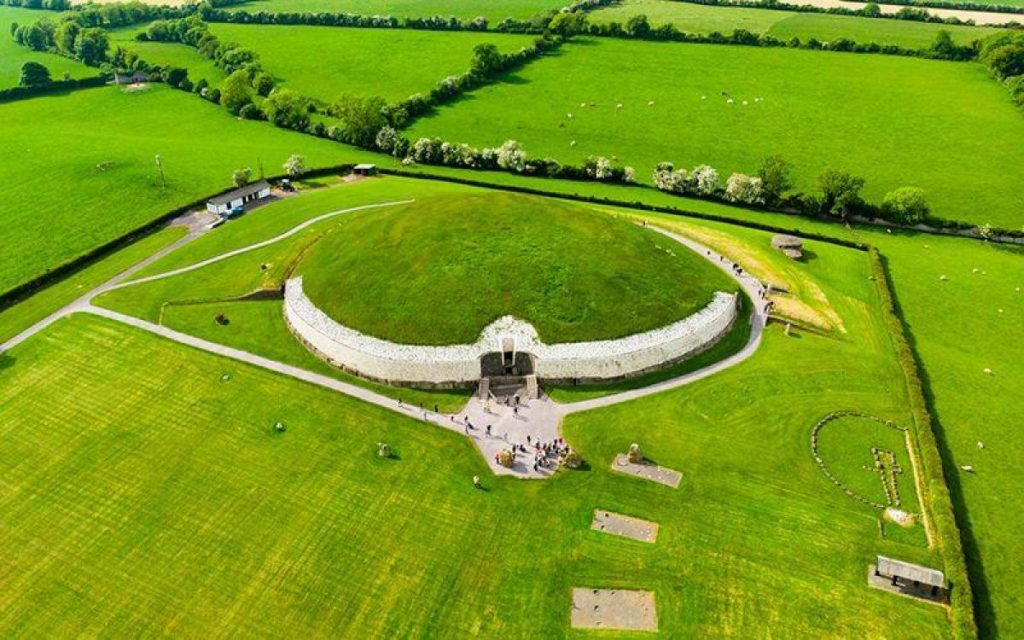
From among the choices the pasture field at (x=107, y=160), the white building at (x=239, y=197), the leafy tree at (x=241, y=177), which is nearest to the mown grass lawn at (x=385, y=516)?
the pasture field at (x=107, y=160)

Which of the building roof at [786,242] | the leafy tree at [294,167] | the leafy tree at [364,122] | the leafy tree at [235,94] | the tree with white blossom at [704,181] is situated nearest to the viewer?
the building roof at [786,242]

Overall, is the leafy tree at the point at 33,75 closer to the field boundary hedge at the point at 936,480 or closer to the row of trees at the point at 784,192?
the row of trees at the point at 784,192

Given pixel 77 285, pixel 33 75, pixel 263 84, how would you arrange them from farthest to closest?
pixel 33 75 < pixel 263 84 < pixel 77 285

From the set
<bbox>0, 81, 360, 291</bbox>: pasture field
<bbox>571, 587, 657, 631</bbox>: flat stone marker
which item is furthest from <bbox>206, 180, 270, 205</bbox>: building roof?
<bbox>571, 587, 657, 631</bbox>: flat stone marker

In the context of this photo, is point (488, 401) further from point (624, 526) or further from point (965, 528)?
point (965, 528)

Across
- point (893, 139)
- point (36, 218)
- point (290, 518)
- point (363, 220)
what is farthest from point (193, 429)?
point (893, 139)

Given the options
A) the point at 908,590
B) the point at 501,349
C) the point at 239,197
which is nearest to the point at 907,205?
the point at 501,349
